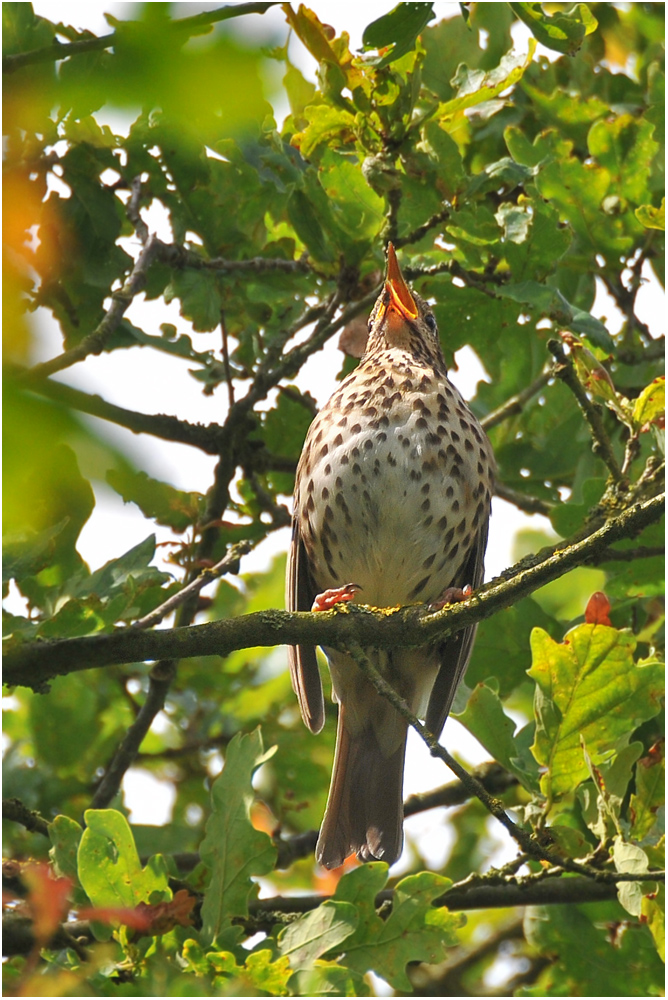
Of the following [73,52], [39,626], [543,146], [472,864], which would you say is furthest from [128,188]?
[472,864]

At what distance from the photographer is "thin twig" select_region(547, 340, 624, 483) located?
3.49 m

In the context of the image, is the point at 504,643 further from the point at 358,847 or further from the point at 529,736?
the point at 358,847

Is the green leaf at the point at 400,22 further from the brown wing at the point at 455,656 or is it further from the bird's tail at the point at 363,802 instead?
the bird's tail at the point at 363,802

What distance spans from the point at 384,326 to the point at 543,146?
3.03ft

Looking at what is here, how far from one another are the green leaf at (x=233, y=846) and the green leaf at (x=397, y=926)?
26cm

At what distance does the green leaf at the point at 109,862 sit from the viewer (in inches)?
124

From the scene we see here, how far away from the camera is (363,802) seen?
4434mm

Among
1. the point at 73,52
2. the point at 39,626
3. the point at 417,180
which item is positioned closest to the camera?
the point at 73,52

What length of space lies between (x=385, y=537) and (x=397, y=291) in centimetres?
90

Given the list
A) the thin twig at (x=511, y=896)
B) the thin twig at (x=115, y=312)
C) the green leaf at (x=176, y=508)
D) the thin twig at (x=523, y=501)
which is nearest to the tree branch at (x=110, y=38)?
the thin twig at (x=115, y=312)

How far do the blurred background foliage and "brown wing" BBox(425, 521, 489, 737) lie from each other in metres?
0.10

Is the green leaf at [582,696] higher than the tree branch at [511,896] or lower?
higher

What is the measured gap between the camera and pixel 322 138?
4094 millimetres

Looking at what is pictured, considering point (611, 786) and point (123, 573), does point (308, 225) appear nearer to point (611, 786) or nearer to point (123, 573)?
point (123, 573)
